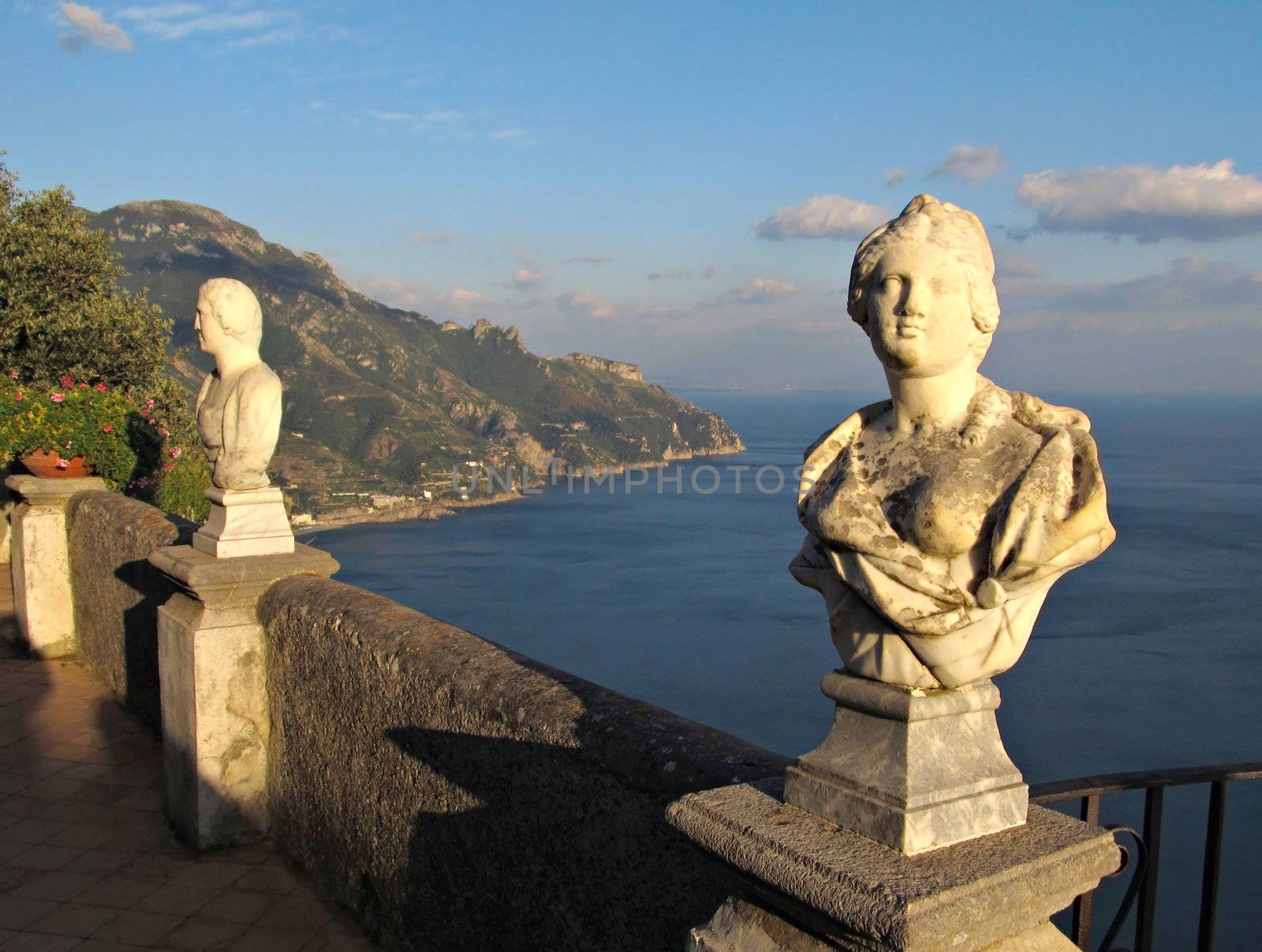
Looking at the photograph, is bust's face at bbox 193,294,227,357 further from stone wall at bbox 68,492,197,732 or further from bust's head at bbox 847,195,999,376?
bust's head at bbox 847,195,999,376

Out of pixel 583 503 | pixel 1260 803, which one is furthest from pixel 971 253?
pixel 583 503

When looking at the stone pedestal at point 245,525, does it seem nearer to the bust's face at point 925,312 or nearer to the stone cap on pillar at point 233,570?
the stone cap on pillar at point 233,570

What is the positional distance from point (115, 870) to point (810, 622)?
51510 millimetres

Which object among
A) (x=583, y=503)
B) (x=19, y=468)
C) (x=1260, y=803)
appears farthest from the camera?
(x=583, y=503)

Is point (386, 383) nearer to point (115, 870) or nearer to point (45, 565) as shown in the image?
point (45, 565)

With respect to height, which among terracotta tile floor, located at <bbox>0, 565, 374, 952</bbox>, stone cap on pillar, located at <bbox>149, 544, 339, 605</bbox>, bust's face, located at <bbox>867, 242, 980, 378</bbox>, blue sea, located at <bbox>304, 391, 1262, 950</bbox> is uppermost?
bust's face, located at <bbox>867, 242, 980, 378</bbox>

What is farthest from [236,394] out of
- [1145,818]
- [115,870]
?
[1145,818]

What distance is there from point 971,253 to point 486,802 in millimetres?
2098

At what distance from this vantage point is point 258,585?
4316mm

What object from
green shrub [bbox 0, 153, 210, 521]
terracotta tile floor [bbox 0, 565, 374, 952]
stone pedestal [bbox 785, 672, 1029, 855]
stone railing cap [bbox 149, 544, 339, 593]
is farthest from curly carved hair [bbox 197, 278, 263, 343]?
green shrub [bbox 0, 153, 210, 521]

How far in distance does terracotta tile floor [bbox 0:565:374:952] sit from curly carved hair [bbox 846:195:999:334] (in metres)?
3.05

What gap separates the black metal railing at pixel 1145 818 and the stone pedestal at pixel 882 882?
2.00 feet

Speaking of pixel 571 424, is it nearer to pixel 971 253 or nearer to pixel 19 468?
pixel 19 468

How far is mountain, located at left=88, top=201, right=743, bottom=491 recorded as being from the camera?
87562mm
